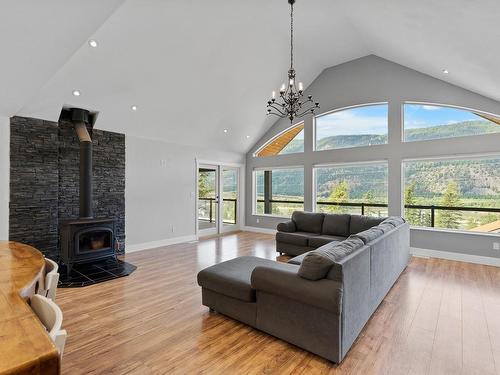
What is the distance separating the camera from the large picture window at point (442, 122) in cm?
500

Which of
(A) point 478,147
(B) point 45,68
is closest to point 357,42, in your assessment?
(A) point 478,147

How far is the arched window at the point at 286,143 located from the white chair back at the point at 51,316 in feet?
22.3

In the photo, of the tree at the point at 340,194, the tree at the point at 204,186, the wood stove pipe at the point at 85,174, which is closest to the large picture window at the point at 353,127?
the tree at the point at 340,194

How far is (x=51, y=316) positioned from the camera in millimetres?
1112

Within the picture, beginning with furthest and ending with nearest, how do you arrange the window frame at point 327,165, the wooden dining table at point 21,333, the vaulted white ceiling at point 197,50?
the window frame at point 327,165 → the vaulted white ceiling at point 197,50 → the wooden dining table at point 21,333

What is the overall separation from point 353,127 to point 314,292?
213 inches

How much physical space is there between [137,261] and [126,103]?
2.94m

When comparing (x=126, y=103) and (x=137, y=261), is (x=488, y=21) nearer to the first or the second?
(x=126, y=103)

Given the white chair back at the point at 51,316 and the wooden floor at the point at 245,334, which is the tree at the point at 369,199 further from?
the white chair back at the point at 51,316

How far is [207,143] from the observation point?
7.13 metres

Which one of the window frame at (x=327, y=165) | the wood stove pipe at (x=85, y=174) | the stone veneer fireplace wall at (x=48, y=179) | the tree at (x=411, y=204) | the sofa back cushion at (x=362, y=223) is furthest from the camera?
the window frame at (x=327, y=165)

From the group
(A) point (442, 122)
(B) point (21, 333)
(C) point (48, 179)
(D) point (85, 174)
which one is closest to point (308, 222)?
(A) point (442, 122)

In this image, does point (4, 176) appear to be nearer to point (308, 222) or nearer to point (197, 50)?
point (197, 50)

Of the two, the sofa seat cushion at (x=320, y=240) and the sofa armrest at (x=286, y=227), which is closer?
the sofa seat cushion at (x=320, y=240)
